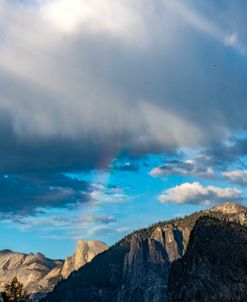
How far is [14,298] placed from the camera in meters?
156
